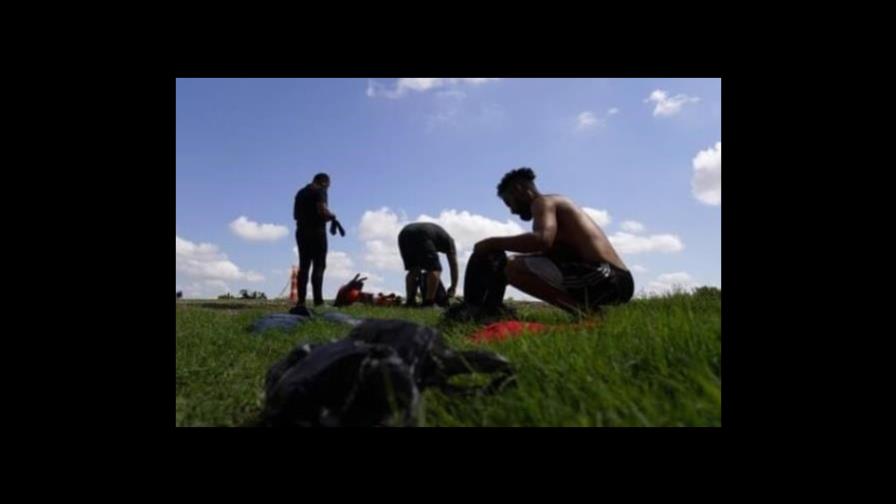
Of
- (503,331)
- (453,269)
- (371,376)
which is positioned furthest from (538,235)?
(453,269)

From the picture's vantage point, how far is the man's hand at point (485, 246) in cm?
427

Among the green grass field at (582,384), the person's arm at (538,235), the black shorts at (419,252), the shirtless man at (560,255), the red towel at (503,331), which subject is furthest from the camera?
the black shorts at (419,252)

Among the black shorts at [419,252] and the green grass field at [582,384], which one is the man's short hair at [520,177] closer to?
the green grass field at [582,384]

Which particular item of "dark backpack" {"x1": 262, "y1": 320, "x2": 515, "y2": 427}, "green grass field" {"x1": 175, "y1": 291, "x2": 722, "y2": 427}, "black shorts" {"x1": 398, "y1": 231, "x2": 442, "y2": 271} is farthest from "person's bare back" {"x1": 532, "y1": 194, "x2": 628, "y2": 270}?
"black shorts" {"x1": 398, "y1": 231, "x2": 442, "y2": 271}

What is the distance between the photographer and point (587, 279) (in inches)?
162

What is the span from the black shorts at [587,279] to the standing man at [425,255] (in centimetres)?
449

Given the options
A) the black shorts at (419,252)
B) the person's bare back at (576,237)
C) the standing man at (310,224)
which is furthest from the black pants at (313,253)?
the person's bare back at (576,237)

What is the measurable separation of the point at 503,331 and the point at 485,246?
3.33 feet

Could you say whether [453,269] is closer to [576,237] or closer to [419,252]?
[419,252]

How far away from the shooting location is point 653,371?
6.59 feet

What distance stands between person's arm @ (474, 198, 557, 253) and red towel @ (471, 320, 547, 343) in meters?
0.66

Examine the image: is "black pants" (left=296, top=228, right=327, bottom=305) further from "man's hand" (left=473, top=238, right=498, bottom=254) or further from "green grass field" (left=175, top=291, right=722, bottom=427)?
"green grass field" (left=175, top=291, right=722, bottom=427)
